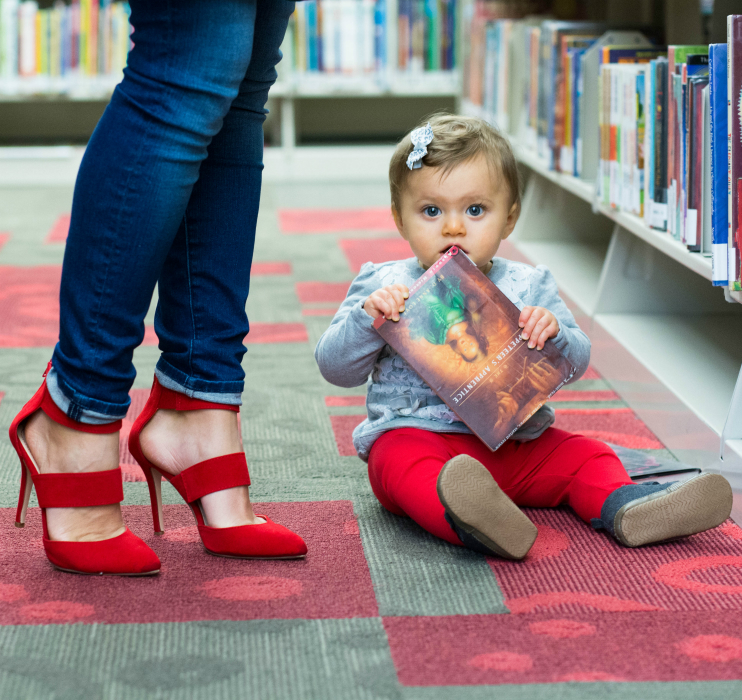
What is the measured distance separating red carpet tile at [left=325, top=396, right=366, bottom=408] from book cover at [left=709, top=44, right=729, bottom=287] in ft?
1.85

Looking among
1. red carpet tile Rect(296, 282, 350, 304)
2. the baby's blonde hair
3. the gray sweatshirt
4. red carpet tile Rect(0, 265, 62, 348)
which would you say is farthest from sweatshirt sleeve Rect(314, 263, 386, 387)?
red carpet tile Rect(296, 282, 350, 304)

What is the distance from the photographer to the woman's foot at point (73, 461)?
0.88m

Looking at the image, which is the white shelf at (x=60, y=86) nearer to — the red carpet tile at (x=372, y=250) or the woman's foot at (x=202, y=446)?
the red carpet tile at (x=372, y=250)

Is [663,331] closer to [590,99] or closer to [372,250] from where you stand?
[590,99]

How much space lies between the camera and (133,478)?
3.87 feet

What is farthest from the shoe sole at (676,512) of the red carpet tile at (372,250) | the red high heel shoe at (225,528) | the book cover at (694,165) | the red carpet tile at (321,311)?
the red carpet tile at (372,250)

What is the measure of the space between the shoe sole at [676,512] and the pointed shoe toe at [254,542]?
0.32 m

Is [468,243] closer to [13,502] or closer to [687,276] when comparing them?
[13,502]

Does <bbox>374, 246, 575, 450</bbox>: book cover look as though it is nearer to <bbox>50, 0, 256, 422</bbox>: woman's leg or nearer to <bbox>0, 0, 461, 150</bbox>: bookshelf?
<bbox>50, 0, 256, 422</bbox>: woman's leg

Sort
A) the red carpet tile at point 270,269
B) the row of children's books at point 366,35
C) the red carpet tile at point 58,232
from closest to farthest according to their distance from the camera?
the red carpet tile at point 270,269 → the red carpet tile at point 58,232 → the row of children's books at point 366,35

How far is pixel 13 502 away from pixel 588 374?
966mm

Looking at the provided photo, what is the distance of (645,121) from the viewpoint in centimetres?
157

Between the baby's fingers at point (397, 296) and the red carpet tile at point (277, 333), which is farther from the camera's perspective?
the red carpet tile at point (277, 333)

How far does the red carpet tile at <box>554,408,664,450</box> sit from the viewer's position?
134 cm
